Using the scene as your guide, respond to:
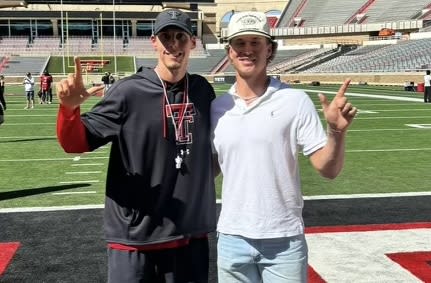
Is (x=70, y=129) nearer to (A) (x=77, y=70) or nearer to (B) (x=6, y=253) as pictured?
(A) (x=77, y=70)

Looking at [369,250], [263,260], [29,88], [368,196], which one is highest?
[29,88]

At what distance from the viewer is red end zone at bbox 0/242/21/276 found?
14.9 ft

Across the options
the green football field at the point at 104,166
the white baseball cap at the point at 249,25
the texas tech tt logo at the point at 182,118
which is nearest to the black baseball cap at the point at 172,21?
the white baseball cap at the point at 249,25

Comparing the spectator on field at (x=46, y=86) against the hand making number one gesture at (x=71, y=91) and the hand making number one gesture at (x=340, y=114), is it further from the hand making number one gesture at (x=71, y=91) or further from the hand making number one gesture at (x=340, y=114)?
the hand making number one gesture at (x=340, y=114)

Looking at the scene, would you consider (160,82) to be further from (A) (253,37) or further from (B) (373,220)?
(B) (373,220)

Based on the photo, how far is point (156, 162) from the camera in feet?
8.09

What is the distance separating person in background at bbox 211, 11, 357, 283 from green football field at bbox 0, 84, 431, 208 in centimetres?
450

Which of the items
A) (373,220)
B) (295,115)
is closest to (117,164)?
(295,115)

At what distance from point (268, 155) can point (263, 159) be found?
0.09 feet

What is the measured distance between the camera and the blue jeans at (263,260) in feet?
7.89

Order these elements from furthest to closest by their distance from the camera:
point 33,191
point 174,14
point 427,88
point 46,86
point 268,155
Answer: point 46,86 → point 427,88 → point 33,191 → point 174,14 → point 268,155

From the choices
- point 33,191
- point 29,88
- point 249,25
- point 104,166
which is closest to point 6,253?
point 33,191

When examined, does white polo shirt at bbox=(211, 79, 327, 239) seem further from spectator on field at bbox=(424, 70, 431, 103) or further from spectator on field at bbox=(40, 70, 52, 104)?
spectator on field at bbox=(40, 70, 52, 104)

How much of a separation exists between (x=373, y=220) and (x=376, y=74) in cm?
3438
